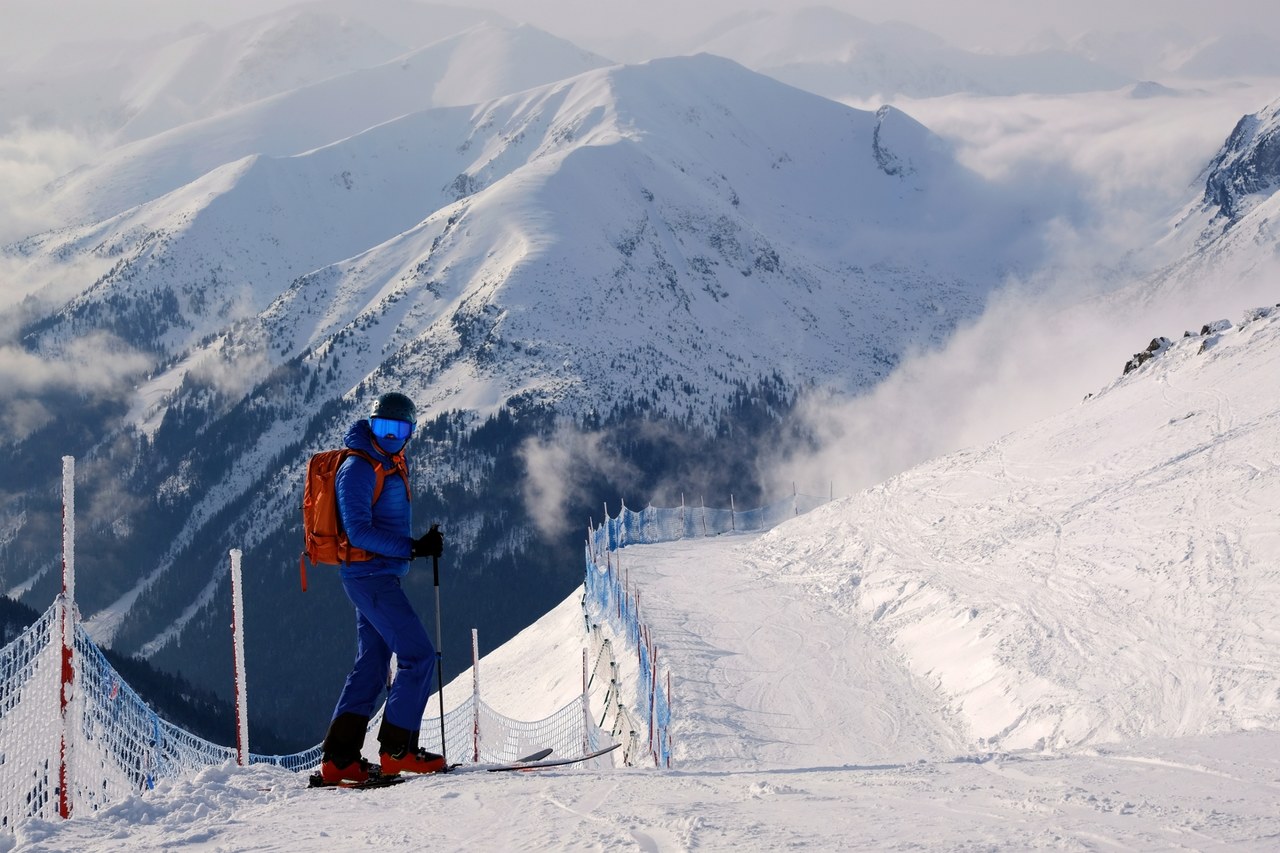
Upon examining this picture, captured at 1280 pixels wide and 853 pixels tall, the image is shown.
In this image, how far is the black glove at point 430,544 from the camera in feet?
29.2

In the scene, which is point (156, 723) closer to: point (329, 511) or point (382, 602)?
point (382, 602)

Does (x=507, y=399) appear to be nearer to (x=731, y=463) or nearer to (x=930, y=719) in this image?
(x=731, y=463)

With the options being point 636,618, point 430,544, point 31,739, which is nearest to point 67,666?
point 430,544

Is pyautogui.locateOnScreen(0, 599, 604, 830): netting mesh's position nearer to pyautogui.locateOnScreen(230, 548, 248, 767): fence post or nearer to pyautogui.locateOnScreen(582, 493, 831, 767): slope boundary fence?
pyautogui.locateOnScreen(230, 548, 248, 767): fence post

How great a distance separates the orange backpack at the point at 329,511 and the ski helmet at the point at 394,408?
0.35 m

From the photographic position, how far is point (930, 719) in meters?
20.9

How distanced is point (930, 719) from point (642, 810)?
14.2m

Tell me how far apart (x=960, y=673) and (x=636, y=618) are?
913 cm

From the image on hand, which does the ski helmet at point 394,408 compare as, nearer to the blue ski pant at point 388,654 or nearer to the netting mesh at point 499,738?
the blue ski pant at point 388,654

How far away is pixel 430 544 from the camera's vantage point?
9.09 meters

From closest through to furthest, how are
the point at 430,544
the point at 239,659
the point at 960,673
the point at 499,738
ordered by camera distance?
the point at 430,544
the point at 239,659
the point at 960,673
the point at 499,738

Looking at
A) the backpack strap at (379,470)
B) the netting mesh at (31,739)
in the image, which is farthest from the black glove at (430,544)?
A: the netting mesh at (31,739)

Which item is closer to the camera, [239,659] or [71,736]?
[71,736]

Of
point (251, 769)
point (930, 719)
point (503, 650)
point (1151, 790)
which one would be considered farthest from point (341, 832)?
point (503, 650)
